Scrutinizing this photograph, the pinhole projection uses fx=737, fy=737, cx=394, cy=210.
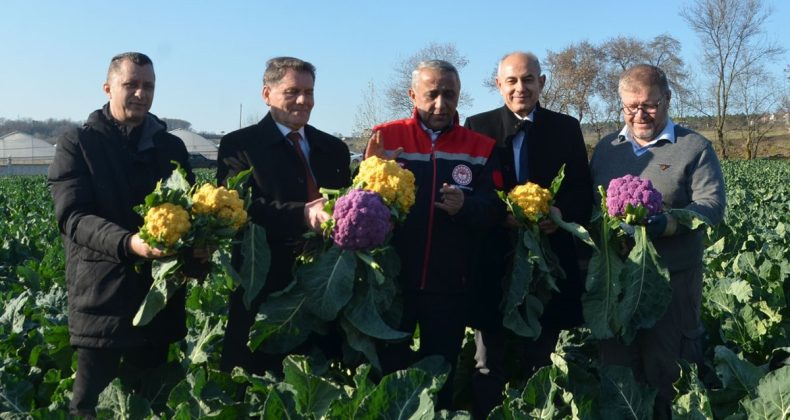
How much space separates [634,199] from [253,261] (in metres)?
1.70

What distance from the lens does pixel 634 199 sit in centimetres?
329

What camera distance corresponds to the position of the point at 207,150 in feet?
317

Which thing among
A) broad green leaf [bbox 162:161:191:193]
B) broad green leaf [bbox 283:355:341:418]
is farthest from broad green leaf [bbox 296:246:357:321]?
broad green leaf [bbox 162:161:191:193]

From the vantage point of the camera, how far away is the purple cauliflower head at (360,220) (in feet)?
9.79

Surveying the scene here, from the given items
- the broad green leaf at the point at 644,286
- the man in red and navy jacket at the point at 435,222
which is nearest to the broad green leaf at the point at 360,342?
the man in red and navy jacket at the point at 435,222

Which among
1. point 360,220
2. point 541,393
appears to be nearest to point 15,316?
point 360,220

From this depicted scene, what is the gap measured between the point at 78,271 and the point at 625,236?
8.46ft

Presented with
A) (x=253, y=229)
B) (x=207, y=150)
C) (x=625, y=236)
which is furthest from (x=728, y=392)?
(x=207, y=150)

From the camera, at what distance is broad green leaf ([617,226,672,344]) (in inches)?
133

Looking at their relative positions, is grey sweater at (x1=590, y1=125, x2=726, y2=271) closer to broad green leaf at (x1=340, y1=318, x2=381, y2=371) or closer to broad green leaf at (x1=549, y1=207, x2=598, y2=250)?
broad green leaf at (x1=549, y1=207, x2=598, y2=250)

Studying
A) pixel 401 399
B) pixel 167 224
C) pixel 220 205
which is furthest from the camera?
pixel 220 205

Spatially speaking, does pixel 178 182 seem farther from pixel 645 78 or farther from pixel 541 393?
pixel 645 78

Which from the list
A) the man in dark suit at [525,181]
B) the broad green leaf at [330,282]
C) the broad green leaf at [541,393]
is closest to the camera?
the broad green leaf at [541,393]

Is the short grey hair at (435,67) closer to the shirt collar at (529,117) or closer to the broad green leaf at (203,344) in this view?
the shirt collar at (529,117)
